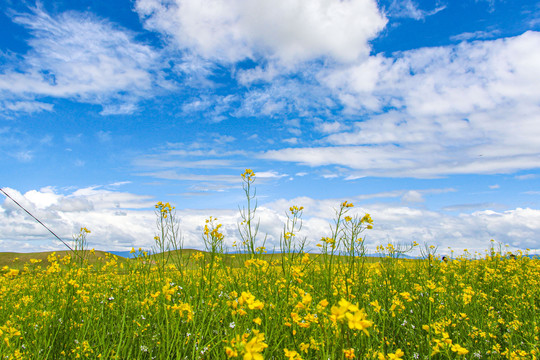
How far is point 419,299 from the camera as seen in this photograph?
14.5 ft

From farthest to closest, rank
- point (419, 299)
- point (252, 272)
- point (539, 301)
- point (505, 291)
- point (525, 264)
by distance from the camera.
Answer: point (525, 264) < point (505, 291) < point (539, 301) < point (252, 272) < point (419, 299)

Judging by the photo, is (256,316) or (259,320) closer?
(259,320)

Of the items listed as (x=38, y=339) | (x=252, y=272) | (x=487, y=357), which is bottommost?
(x=487, y=357)

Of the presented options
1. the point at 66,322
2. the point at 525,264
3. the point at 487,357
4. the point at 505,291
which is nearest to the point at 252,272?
the point at 66,322

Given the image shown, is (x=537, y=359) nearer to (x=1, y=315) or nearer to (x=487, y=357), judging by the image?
(x=487, y=357)

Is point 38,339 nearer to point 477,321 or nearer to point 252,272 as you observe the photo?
point 252,272

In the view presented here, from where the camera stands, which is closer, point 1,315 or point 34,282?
point 1,315

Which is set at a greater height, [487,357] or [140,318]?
[140,318]

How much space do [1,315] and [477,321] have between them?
19.9 feet

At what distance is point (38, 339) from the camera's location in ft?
9.11

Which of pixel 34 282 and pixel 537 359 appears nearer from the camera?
pixel 537 359

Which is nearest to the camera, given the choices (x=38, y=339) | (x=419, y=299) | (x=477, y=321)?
(x=38, y=339)

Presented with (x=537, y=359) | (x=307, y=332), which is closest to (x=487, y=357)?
(x=537, y=359)

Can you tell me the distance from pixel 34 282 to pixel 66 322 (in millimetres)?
3928
